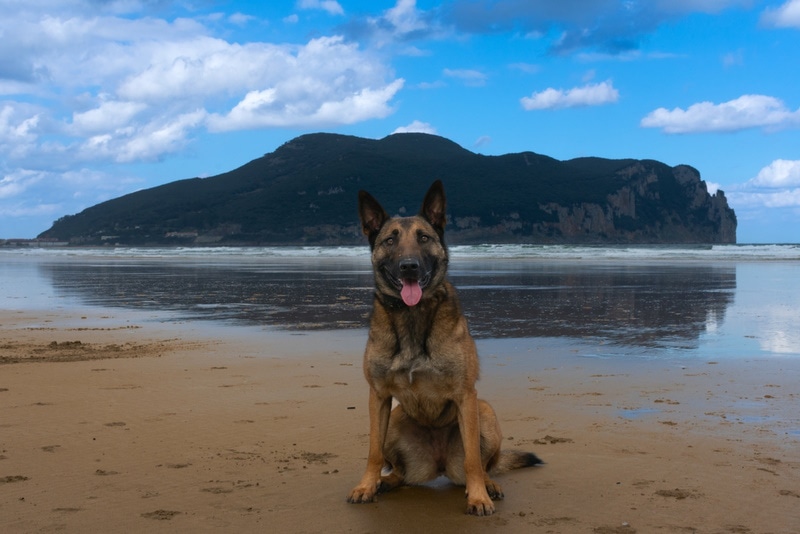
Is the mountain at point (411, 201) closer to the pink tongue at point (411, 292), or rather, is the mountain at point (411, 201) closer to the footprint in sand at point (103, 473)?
the footprint in sand at point (103, 473)

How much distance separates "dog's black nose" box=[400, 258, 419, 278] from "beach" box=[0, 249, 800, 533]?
1.48 metres

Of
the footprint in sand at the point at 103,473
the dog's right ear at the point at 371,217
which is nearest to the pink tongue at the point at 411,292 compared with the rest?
the dog's right ear at the point at 371,217

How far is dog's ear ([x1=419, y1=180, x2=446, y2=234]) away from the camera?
511cm

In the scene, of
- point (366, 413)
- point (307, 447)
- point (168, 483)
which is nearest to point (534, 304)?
point (366, 413)

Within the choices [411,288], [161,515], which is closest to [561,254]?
[411,288]

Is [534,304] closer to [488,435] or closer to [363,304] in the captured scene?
[363,304]

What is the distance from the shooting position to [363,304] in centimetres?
1808

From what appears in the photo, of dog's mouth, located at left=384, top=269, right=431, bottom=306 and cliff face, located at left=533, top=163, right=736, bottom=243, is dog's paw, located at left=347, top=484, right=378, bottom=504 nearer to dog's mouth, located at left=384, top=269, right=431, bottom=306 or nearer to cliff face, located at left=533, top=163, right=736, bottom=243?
dog's mouth, located at left=384, top=269, right=431, bottom=306

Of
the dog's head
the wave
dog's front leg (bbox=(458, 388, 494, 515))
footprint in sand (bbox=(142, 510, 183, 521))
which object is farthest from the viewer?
the wave

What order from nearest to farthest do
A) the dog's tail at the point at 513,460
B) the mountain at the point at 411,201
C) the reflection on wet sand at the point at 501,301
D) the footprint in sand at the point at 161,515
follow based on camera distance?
the footprint in sand at the point at 161,515, the dog's tail at the point at 513,460, the reflection on wet sand at the point at 501,301, the mountain at the point at 411,201

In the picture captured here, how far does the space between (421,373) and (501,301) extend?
14059 millimetres

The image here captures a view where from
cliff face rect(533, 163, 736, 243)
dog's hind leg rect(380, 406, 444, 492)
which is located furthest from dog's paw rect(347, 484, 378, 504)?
cliff face rect(533, 163, 736, 243)

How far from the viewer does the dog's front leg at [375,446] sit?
485cm

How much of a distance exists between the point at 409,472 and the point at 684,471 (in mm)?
1897
